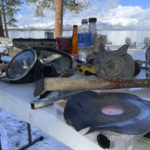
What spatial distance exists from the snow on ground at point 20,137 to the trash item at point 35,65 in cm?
61

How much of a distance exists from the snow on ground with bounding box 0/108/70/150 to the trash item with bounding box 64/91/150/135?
83cm

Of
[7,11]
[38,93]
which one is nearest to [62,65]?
[38,93]

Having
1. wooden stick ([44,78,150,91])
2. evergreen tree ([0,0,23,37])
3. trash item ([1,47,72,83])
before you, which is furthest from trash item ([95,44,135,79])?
evergreen tree ([0,0,23,37])

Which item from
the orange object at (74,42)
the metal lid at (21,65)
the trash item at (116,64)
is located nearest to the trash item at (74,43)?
the orange object at (74,42)

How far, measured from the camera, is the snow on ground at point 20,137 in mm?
1112

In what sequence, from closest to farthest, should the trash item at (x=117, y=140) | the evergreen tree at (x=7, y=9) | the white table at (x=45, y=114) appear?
the trash item at (x=117, y=140), the white table at (x=45, y=114), the evergreen tree at (x=7, y=9)

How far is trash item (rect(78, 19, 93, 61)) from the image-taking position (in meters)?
0.94

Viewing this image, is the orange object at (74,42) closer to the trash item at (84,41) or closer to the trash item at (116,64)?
the trash item at (84,41)

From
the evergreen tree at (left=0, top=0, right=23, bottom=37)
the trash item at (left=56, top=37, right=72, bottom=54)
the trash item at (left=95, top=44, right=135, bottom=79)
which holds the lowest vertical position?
the trash item at (left=95, top=44, right=135, bottom=79)

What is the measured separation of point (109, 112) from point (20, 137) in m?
1.09

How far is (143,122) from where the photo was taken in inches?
10.6

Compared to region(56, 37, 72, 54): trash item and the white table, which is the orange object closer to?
region(56, 37, 72, 54): trash item

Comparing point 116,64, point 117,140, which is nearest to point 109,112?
point 117,140

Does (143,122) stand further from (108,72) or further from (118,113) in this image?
(108,72)
